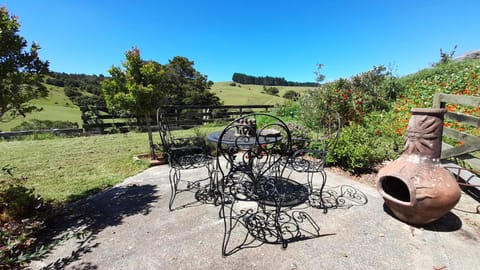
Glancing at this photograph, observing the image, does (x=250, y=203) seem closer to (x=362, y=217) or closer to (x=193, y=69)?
(x=362, y=217)

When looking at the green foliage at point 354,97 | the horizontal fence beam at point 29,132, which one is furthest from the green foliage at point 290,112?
the horizontal fence beam at point 29,132

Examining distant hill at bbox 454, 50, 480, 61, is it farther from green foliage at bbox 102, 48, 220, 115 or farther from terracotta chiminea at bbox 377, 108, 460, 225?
green foliage at bbox 102, 48, 220, 115

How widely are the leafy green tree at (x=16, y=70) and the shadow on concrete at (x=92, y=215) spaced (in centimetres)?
132

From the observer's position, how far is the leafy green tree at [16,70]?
1.94m

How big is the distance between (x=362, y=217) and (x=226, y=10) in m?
7.97

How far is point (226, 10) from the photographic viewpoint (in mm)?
7328

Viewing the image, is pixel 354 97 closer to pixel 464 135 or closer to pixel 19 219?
pixel 464 135

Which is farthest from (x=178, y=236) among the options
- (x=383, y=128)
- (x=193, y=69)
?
(x=193, y=69)

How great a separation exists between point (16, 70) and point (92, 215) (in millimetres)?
1798

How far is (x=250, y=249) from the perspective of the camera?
1.68 metres

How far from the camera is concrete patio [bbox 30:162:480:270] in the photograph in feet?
4.97

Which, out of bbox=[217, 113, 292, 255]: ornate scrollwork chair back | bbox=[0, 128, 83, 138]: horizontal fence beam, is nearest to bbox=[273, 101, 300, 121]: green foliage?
bbox=[217, 113, 292, 255]: ornate scrollwork chair back

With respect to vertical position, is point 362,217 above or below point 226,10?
below

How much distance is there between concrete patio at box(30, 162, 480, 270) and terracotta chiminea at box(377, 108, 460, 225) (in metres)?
0.23
